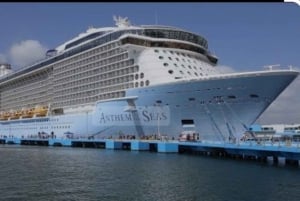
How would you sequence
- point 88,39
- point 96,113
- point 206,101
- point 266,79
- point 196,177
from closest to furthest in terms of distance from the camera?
1. point 196,177
2. point 266,79
3. point 206,101
4. point 96,113
5. point 88,39

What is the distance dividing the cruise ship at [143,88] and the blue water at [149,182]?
20.9ft

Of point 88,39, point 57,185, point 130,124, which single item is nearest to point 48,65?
point 88,39

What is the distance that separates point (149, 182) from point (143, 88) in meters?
18.6

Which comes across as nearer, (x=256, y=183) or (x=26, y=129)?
(x=256, y=183)

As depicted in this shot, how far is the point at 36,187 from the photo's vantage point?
1911 centimetres

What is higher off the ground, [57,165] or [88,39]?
[88,39]

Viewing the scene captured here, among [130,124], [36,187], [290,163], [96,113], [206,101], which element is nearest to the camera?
[36,187]

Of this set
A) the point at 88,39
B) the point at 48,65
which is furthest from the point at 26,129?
the point at 88,39

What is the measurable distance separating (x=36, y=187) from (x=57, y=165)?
31.5ft

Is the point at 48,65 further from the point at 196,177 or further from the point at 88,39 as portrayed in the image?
the point at 196,177

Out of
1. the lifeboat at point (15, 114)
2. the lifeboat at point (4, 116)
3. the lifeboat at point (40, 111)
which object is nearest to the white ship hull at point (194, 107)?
the lifeboat at point (40, 111)

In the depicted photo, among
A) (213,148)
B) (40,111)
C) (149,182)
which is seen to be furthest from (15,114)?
(149,182)

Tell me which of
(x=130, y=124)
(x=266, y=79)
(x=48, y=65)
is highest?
(x=48, y=65)

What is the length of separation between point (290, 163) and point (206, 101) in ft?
27.3
